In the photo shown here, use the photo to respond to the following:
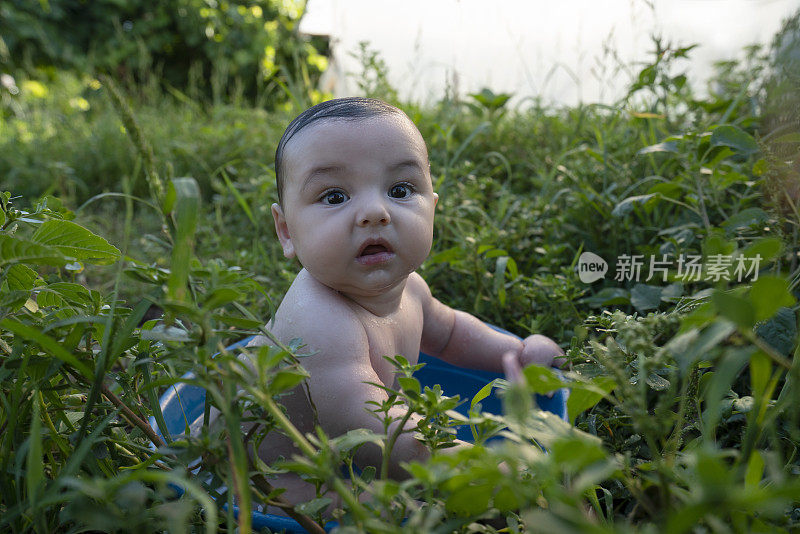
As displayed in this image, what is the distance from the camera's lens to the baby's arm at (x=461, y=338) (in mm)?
1677

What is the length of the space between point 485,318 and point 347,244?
0.75m

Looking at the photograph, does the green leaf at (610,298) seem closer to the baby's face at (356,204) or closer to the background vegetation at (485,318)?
the background vegetation at (485,318)

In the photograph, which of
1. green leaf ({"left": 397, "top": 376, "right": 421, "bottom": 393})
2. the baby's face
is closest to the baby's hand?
the baby's face

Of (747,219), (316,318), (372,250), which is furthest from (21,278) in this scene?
(747,219)

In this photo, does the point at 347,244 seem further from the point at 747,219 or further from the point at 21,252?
the point at 747,219

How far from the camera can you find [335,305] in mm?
1324

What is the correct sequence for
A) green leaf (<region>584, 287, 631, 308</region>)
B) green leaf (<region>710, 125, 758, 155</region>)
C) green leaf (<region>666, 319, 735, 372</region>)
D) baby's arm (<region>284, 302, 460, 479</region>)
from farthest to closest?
green leaf (<region>584, 287, 631, 308</region>)
green leaf (<region>710, 125, 758, 155</region>)
baby's arm (<region>284, 302, 460, 479</region>)
green leaf (<region>666, 319, 735, 372</region>)

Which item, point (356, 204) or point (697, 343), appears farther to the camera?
point (356, 204)

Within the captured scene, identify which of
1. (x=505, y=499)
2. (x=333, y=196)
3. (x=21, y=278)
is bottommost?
(x=505, y=499)

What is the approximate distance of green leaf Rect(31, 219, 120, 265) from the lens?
3.26ft

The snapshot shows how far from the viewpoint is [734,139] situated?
151cm

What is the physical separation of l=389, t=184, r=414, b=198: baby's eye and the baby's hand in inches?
19.6

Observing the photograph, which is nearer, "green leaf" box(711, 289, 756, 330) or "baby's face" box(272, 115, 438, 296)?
"green leaf" box(711, 289, 756, 330)

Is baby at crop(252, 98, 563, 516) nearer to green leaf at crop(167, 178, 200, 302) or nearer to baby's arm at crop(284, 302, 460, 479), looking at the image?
baby's arm at crop(284, 302, 460, 479)
